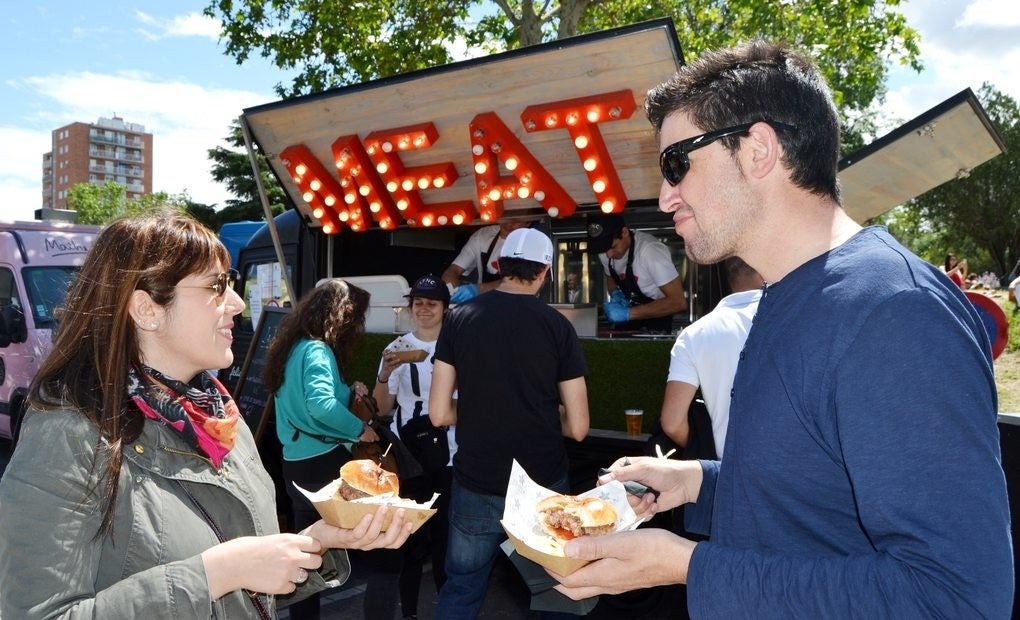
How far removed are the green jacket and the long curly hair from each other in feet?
7.69

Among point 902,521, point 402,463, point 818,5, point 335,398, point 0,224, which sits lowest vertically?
point 402,463

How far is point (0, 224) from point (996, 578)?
11136mm

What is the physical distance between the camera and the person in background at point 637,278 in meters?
5.38

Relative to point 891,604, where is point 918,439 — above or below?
above

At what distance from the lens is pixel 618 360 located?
4512mm

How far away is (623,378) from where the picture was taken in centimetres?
450

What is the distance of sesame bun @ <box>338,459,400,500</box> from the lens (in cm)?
202

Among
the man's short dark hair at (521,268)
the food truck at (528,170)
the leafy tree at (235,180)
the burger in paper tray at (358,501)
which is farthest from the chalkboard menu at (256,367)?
the leafy tree at (235,180)

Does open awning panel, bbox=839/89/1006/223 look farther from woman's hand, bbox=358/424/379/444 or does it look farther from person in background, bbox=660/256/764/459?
woman's hand, bbox=358/424/379/444

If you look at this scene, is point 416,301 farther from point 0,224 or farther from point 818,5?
point 818,5

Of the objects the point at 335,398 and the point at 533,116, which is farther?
the point at 533,116

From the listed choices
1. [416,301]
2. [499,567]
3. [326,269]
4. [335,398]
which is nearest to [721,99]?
[335,398]

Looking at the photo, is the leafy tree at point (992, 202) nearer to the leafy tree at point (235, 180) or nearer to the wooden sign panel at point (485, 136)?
the leafy tree at point (235, 180)

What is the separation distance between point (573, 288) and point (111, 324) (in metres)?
5.06
